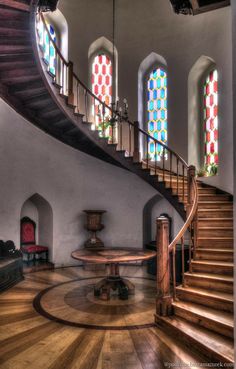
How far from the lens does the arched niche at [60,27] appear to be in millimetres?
9609

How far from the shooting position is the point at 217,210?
20.8 feet

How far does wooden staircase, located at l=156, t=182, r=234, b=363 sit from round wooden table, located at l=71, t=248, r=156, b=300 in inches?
37.9

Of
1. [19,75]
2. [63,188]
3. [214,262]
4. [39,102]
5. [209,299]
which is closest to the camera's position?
[209,299]

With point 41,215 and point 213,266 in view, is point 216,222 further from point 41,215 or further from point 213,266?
point 41,215

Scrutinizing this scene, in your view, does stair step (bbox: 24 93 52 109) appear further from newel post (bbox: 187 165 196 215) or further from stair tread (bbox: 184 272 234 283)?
stair tread (bbox: 184 272 234 283)

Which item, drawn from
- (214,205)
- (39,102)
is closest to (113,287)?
(214,205)

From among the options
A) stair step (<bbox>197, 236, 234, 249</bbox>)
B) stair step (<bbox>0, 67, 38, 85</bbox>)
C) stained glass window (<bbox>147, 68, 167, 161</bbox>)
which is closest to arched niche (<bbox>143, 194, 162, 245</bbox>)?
stained glass window (<bbox>147, 68, 167, 161</bbox>)

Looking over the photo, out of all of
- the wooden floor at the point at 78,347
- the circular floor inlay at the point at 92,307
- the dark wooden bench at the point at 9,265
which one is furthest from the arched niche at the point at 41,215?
the wooden floor at the point at 78,347

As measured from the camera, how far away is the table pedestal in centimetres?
555

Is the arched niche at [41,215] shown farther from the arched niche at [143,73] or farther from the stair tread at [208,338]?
the stair tread at [208,338]

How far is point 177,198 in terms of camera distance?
262 inches

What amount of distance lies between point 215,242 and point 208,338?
2106 mm

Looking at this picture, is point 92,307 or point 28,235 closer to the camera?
point 92,307

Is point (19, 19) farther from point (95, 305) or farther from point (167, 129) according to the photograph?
point (167, 129)
